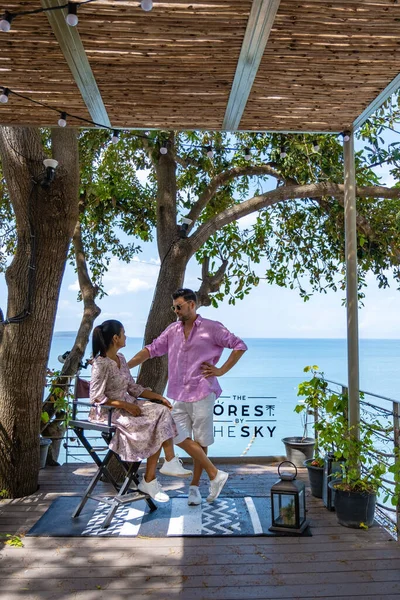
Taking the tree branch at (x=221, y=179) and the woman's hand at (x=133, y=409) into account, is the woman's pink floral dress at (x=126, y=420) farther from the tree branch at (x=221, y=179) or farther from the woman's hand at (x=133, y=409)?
the tree branch at (x=221, y=179)

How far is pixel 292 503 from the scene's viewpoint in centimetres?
357

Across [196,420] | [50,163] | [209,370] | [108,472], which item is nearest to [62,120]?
[50,163]

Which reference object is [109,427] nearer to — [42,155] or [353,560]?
[353,560]

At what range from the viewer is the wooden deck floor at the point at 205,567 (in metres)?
2.74

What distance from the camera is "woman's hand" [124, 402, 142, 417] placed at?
376 centimetres

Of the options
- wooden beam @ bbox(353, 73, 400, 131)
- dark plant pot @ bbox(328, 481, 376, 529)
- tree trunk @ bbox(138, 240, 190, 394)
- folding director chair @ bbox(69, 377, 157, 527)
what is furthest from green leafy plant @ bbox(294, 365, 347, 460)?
wooden beam @ bbox(353, 73, 400, 131)

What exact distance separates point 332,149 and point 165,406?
392cm

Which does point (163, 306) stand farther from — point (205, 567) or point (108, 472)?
point (205, 567)

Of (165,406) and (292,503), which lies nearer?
(292,503)

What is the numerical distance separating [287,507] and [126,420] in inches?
46.5

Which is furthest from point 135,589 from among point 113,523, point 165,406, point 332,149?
point 332,149

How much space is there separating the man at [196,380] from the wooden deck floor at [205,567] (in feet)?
2.22

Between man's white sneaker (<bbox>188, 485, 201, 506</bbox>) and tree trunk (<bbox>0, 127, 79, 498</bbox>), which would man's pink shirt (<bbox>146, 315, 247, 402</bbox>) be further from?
tree trunk (<bbox>0, 127, 79, 498</bbox>)

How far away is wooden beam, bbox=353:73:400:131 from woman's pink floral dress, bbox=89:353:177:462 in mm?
2405
